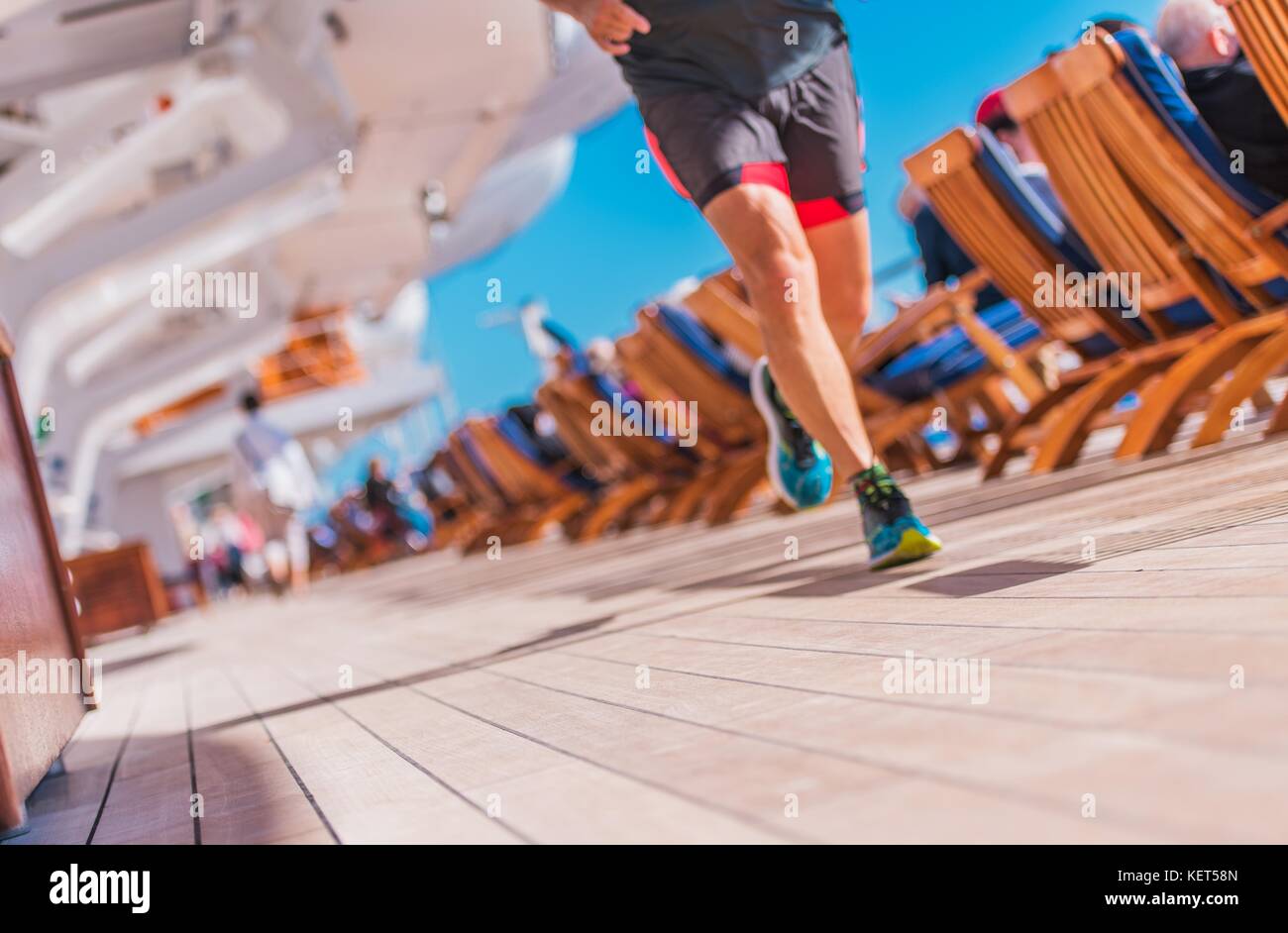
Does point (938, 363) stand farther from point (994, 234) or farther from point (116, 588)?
point (116, 588)

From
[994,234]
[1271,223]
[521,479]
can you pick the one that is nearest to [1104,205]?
[994,234]

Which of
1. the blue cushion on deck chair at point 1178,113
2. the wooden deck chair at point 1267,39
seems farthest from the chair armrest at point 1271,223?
the wooden deck chair at point 1267,39

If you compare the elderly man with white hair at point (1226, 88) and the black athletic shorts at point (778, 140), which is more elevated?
the elderly man with white hair at point (1226, 88)

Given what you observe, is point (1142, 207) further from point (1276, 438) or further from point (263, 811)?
point (263, 811)

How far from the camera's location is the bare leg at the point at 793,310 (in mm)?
2424

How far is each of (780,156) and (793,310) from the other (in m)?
0.32

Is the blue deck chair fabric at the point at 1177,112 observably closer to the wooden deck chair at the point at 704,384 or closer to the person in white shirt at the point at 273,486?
the wooden deck chair at the point at 704,384

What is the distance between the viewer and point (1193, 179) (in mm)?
3420

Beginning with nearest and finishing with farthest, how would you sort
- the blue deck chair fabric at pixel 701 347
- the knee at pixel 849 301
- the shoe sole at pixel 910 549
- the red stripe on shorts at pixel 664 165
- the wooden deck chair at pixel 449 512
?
1. the shoe sole at pixel 910 549
2. the red stripe on shorts at pixel 664 165
3. the knee at pixel 849 301
4. the blue deck chair fabric at pixel 701 347
5. the wooden deck chair at pixel 449 512

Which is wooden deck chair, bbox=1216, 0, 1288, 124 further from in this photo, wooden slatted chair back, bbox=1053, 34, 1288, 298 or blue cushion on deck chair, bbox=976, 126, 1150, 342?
blue cushion on deck chair, bbox=976, 126, 1150, 342

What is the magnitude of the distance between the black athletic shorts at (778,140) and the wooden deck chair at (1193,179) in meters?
1.05
